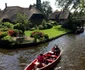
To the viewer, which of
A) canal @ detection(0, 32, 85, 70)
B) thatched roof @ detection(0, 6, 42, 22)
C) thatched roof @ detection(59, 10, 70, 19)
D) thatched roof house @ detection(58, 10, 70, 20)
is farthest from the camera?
thatched roof @ detection(59, 10, 70, 19)

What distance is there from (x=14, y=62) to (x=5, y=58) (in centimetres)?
303

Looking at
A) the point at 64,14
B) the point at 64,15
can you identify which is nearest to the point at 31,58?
the point at 64,15

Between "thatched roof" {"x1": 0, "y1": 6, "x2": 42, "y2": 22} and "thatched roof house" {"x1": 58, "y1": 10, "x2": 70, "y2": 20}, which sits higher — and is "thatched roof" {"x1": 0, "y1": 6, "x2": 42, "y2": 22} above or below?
above

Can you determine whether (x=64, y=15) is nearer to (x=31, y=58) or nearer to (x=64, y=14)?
(x=64, y=14)

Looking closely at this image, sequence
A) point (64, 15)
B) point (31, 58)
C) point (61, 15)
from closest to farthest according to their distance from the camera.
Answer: point (31, 58) → point (64, 15) → point (61, 15)

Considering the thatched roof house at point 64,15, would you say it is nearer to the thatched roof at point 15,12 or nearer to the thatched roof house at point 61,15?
the thatched roof house at point 61,15

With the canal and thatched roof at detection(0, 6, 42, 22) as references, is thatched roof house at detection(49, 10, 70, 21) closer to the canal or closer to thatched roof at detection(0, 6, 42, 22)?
thatched roof at detection(0, 6, 42, 22)

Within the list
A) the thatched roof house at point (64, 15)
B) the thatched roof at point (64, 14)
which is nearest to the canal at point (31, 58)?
the thatched roof house at point (64, 15)

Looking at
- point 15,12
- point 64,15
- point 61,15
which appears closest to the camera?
point 15,12

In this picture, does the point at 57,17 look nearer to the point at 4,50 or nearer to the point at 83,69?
the point at 4,50

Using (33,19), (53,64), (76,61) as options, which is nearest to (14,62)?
(53,64)

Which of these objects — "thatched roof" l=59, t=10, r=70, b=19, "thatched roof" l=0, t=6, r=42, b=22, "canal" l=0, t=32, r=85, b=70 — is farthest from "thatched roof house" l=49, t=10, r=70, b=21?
"canal" l=0, t=32, r=85, b=70

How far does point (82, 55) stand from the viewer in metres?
32.3

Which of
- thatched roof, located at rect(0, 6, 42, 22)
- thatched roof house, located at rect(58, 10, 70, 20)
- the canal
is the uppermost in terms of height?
thatched roof, located at rect(0, 6, 42, 22)
